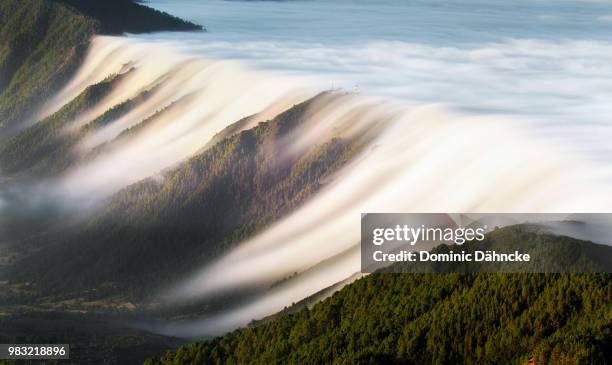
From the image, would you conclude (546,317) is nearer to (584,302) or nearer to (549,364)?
(584,302)

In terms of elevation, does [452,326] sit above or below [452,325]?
below

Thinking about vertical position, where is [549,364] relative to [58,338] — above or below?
below

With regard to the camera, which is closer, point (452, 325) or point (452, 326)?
point (452, 326)

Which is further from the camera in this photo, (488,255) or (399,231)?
(399,231)

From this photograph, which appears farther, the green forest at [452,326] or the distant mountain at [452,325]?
the distant mountain at [452,325]

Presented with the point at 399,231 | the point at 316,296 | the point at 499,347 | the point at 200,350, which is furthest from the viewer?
the point at 399,231

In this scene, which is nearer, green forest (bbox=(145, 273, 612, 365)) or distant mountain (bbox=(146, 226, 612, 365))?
green forest (bbox=(145, 273, 612, 365))

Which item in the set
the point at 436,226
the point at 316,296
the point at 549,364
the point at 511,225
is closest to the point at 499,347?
the point at 549,364

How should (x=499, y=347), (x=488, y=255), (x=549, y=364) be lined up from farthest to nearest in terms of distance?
(x=488, y=255) < (x=499, y=347) < (x=549, y=364)
